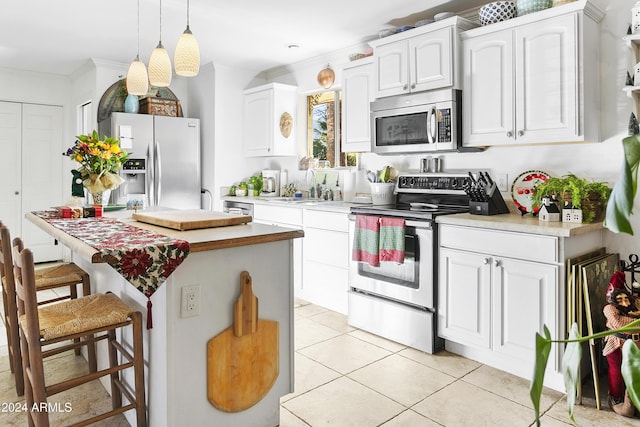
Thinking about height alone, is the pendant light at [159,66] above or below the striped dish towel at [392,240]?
above

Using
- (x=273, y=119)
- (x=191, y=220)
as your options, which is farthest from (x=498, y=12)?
(x=273, y=119)

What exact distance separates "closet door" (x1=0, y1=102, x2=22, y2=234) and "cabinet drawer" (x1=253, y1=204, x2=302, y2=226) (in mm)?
3362

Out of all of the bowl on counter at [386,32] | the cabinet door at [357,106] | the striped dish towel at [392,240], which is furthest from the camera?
the cabinet door at [357,106]

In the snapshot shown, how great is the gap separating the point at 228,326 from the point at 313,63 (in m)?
3.72

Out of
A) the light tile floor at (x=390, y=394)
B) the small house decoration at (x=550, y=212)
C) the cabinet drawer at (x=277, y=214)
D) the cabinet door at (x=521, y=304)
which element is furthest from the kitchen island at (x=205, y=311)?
the cabinet drawer at (x=277, y=214)

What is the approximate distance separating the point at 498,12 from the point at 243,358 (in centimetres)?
269

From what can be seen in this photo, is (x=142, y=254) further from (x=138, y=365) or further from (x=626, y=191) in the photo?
(x=626, y=191)

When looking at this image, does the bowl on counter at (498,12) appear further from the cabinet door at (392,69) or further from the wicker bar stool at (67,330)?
the wicker bar stool at (67,330)

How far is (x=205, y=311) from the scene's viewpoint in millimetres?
1825

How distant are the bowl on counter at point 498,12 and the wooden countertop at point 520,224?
132 centimetres

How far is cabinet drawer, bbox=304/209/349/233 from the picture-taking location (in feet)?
12.2

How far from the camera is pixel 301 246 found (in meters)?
4.17

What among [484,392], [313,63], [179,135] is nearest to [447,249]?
[484,392]

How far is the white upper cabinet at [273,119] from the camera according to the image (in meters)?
4.95
